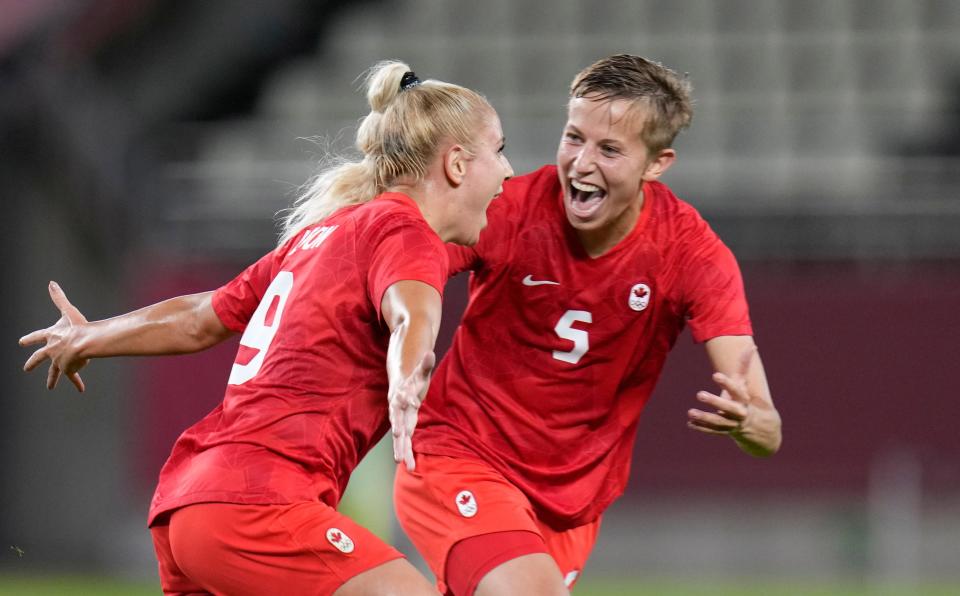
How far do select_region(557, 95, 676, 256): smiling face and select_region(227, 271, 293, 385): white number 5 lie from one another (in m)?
1.25

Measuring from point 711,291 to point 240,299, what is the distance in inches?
58.4

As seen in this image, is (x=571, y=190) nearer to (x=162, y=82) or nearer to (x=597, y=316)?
(x=597, y=316)

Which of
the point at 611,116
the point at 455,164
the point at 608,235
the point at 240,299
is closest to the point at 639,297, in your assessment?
the point at 608,235

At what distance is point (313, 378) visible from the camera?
3832mm

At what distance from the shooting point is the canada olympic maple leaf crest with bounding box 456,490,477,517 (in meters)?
4.83

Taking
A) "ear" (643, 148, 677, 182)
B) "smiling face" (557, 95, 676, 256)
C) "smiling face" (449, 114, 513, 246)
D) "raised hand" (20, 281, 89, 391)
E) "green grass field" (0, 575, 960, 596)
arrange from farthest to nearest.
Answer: "green grass field" (0, 575, 960, 596) < "ear" (643, 148, 677, 182) < "smiling face" (557, 95, 676, 256) < "raised hand" (20, 281, 89, 391) < "smiling face" (449, 114, 513, 246)

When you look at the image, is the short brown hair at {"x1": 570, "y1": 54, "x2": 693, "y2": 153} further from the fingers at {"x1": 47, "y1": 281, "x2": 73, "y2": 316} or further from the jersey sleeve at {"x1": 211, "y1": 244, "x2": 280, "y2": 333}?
the fingers at {"x1": 47, "y1": 281, "x2": 73, "y2": 316}

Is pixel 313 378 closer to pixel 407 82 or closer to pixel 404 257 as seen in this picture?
pixel 404 257

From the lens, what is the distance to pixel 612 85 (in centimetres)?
495

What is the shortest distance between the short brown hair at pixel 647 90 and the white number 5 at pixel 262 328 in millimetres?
1405

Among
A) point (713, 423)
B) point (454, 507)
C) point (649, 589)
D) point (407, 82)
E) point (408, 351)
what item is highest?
point (407, 82)

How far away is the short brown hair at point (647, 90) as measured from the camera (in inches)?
195

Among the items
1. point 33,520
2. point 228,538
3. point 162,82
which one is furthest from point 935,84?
→ point 228,538

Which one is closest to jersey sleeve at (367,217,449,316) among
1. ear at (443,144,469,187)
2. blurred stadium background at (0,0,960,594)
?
ear at (443,144,469,187)
